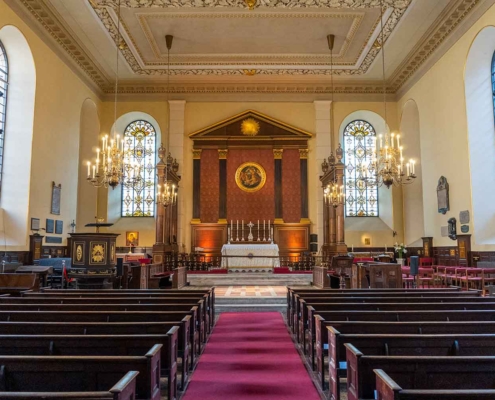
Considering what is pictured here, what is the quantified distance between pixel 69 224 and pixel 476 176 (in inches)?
511

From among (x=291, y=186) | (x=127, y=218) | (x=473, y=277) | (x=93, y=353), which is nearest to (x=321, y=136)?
(x=291, y=186)

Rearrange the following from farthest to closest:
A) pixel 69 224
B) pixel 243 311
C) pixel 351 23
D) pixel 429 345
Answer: pixel 69 224, pixel 351 23, pixel 243 311, pixel 429 345

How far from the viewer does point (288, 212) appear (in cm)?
1780

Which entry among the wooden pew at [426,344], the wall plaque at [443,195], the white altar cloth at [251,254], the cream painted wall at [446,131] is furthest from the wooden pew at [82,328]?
the wall plaque at [443,195]

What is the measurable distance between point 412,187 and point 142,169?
36.8 ft

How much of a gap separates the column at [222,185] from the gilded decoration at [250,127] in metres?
1.16

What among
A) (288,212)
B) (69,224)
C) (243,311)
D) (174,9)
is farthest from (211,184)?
(243,311)

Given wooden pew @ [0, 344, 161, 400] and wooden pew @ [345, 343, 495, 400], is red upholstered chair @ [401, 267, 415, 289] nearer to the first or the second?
wooden pew @ [345, 343, 495, 400]

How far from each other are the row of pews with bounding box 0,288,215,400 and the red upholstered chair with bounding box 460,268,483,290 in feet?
25.0

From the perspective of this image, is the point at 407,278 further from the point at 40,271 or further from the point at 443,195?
the point at 40,271

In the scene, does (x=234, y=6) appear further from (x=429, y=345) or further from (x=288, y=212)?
(x=429, y=345)

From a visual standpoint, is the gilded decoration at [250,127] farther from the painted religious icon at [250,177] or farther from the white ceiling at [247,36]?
the white ceiling at [247,36]

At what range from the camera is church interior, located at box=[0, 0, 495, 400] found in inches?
138

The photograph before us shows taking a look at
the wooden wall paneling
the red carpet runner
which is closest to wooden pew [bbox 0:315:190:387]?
the red carpet runner
